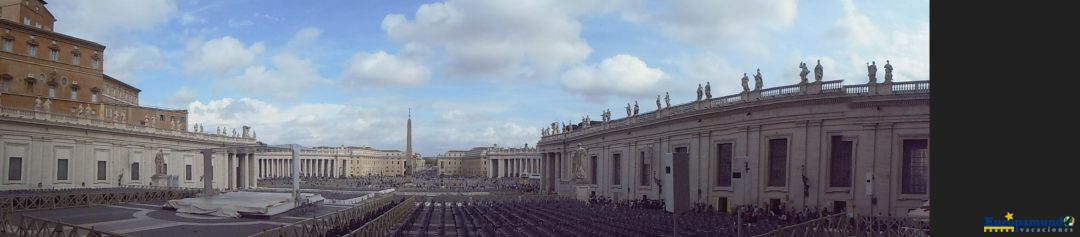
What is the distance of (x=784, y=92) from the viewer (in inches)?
1403

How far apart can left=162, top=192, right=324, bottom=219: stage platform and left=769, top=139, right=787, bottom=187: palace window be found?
2416 cm

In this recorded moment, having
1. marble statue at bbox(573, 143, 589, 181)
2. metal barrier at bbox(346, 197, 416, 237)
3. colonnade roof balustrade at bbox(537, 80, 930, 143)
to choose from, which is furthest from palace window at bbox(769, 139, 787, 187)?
marble statue at bbox(573, 143, 589, 181)

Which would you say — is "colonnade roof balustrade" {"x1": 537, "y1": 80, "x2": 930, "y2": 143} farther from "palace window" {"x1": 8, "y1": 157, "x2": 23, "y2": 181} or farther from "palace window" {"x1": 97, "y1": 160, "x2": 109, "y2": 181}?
"palace window" {"x1": 8, "y1": 157, "x2": 23, "y2": 181}

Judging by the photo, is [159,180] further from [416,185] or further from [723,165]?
[416,185]

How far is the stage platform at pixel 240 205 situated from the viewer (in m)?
29.3

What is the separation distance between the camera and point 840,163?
107 ft

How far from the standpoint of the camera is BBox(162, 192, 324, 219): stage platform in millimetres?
29297

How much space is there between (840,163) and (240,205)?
27244 millimetres
